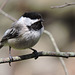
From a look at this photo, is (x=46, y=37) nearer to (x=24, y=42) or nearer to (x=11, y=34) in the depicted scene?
(x=11, y=34)

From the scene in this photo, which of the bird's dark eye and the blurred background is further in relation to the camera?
the blurred background

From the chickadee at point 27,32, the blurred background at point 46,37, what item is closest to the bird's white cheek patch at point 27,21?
the chickadee at point 27,32

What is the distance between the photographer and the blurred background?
19.5 feet

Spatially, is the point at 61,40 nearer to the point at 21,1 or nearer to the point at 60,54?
the point at 21,1

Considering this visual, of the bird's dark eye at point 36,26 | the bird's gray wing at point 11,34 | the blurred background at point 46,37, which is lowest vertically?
the blurred background at point 46,37

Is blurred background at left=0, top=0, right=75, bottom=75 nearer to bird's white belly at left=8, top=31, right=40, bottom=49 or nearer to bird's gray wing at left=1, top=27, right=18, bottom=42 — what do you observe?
bird's gray wing at left=1, top=27, right=18, bottom=42

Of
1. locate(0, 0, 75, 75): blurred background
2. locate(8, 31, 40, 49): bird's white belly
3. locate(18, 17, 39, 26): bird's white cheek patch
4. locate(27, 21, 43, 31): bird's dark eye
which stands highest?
locate(18, 17, 39, 26): bird's white cheek patch

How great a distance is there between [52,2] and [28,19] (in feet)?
14.0

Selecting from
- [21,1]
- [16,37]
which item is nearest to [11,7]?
[21,1]

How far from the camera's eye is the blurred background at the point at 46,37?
5.95 meters

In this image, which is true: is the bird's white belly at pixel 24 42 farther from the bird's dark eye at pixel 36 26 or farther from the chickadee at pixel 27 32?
the bird's dark eye at pixel 36 26

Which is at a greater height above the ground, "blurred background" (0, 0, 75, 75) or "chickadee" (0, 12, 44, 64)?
"chickadee" (0, 12, 44, 64)

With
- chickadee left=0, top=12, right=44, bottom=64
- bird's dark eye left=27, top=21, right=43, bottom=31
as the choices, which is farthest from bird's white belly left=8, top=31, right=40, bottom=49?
bird's dark eye left=27, top=21, right=43, bottom=31

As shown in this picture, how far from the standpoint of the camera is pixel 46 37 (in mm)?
6820
